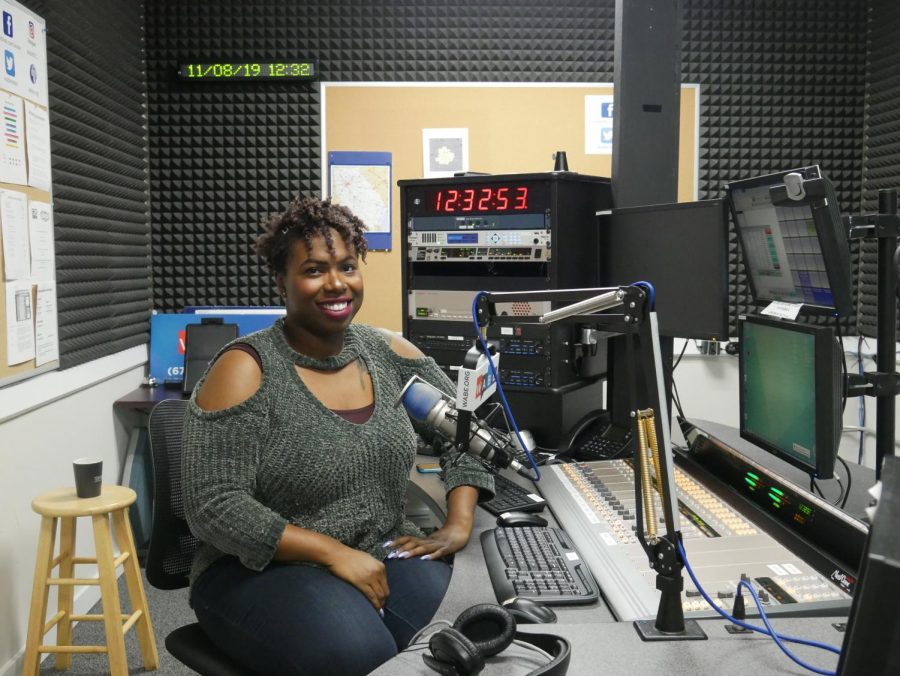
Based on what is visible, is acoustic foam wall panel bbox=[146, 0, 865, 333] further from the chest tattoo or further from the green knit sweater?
the green knit sweater

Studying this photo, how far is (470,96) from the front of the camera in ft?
12.7

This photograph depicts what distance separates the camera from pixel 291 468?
1728 millimetres

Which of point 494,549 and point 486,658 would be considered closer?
point 486,658

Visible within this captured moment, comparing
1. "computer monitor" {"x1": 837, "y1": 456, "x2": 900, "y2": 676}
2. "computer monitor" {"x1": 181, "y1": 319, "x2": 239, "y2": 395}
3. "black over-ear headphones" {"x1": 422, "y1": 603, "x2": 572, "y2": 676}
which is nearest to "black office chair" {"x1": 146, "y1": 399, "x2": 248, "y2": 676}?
"black over-ear headphones" {"x1": 422, "y1": 603, "x2": 572, "y2": 676}

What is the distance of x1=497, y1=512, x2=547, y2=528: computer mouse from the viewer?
1779mm

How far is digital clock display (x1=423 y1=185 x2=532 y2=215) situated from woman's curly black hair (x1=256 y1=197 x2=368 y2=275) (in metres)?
0.68

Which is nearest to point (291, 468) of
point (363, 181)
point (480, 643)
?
point (480, 643)

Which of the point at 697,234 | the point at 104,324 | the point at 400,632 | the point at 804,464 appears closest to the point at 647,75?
the point at 697,234

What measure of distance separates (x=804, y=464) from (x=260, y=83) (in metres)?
3.12

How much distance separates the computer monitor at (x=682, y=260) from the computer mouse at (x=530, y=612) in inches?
38.0

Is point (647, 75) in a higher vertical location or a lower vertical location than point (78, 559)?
higher

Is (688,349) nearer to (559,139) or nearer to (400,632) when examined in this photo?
(559,139)

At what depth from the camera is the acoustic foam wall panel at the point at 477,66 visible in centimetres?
384

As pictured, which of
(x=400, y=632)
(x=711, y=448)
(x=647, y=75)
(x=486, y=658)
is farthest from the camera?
(x=647, y=75)
